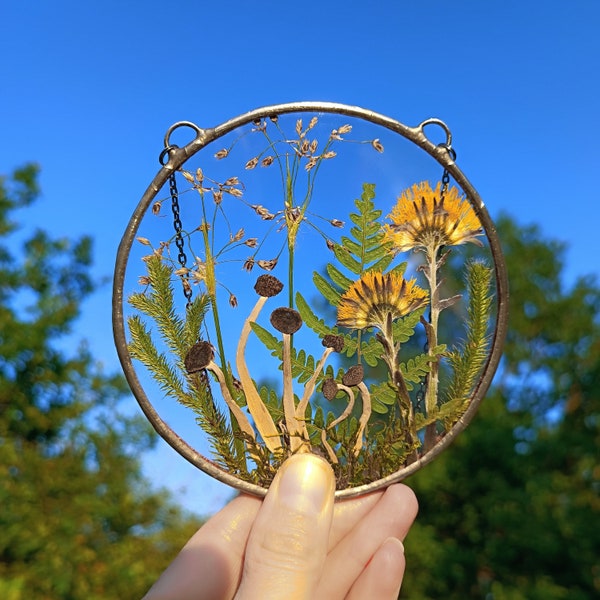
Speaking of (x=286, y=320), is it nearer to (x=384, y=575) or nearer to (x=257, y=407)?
(x=257, y=407)

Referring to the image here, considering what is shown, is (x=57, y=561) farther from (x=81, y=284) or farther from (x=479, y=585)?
(x=479, y=585)

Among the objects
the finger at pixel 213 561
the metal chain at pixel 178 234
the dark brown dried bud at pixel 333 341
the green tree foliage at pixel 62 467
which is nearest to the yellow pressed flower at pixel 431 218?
the dark brown dried bud at pixel 333 341

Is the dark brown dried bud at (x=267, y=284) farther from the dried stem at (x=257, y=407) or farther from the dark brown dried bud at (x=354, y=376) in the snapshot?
the dark brown dried bud at (x=354, y=376)

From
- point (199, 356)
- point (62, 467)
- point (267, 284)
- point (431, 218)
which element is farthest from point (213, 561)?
point (62, 467)

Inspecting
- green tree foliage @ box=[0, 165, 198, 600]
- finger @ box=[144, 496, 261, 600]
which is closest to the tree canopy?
green tree foliage @ box=[0, 165, 198, 600]

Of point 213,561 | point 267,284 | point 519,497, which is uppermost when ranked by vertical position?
point 519,497

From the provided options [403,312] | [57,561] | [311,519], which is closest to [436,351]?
[403,312]

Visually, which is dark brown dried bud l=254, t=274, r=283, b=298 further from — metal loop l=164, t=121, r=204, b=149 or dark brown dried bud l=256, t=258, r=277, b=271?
metal loop l=164, t=121, r=204, b=149
